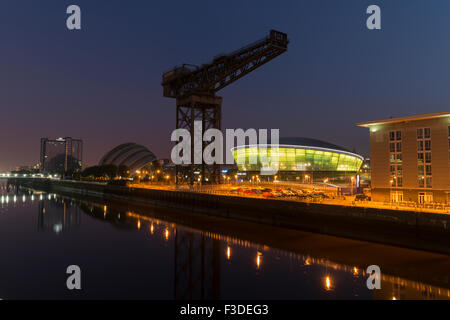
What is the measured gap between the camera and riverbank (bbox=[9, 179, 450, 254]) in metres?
20.8

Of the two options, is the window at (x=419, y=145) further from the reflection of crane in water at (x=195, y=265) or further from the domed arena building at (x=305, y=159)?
the domed arena building at (x=305, y=159)

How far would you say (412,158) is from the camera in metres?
30.6

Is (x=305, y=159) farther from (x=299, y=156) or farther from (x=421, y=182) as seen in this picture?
(x=421, y=182)

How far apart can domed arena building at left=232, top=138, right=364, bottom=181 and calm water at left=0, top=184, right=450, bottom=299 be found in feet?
160

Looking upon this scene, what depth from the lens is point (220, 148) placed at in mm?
51125

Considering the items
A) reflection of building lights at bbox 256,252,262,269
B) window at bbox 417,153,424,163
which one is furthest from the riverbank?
window at bbox 417,153,424,163

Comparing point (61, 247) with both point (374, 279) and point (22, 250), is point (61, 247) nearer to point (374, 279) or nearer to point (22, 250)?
point (22, 250)

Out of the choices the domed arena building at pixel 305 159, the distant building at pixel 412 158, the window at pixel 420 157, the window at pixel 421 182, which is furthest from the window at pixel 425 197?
the domed arena building at pixel 305 159

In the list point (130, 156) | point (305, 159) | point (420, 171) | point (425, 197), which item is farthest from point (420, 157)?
point (130, 156)

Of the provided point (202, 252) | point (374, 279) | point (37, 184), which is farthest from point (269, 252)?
point (37, 184)

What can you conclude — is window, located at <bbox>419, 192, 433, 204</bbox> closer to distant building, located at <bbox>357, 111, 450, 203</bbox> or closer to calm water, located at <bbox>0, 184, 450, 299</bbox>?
distant building, located at <bbox>357, 111, 450, 203</bbox>

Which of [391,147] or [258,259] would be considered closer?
[258,259]

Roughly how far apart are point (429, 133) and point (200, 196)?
28371mm

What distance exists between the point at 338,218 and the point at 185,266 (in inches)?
549
